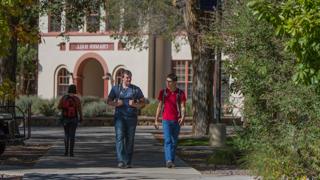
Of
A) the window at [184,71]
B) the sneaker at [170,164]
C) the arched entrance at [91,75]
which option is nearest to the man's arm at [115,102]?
the sneaker at [170,164]

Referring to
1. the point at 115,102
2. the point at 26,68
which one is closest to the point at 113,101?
the point at 115,102

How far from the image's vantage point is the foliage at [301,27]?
6680 millimetres

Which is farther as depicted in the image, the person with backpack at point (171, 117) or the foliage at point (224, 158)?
the foliage at point (224, 158)

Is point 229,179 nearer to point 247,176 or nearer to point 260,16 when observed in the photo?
point 247,176

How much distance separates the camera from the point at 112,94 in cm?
1411

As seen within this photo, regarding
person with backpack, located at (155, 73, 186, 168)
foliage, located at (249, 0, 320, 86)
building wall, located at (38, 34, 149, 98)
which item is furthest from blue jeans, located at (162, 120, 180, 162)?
building wall, located at (38, 34, 149, 98)

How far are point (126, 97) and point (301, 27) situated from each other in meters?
7.62

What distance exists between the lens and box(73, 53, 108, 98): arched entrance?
45.3 metres

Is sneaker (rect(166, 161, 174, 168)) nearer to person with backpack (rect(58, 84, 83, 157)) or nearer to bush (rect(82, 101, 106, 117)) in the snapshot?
person with backpack (rect(58, 84, 83, 157))

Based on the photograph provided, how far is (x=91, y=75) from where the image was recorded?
48.3 metres

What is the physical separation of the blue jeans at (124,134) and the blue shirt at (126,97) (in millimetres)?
96

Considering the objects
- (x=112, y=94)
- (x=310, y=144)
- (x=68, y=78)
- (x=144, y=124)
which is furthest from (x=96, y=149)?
(x=68, y=78)

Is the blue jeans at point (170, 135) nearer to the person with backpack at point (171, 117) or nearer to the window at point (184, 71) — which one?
the person with backpack at point (171, 117)

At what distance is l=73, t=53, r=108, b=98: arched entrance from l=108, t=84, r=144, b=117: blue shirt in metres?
30.6
